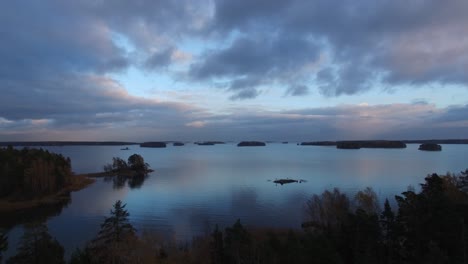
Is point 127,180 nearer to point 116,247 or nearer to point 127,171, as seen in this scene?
point 127,171

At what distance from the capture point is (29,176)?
60094 mm

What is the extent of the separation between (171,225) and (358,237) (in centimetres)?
2266

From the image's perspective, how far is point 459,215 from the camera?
21531 millimetres

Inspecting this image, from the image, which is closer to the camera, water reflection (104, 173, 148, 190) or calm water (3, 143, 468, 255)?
calm water (3, 143, 468, 255)

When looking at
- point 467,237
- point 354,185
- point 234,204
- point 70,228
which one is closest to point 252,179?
point 354,185

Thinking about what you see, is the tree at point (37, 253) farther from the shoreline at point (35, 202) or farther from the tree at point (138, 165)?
the tree at point (138, 165)

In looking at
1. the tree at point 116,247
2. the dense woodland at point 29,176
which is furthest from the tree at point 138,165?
the tree at point 116,247

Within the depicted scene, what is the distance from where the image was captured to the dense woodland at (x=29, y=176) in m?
59.9

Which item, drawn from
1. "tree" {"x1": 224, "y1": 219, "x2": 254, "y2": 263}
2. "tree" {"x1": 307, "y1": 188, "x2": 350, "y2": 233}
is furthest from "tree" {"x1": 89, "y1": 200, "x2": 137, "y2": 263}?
"tree" {"x1": 307, "y1": 188, "x2": 350, "y2": 233}

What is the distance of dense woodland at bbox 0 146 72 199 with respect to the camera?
59.9 meters

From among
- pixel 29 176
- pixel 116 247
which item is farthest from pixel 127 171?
pixel 116 247

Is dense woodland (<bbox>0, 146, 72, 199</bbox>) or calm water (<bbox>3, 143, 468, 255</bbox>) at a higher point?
dense woodland (<bbox>0, 146, 72, 199</bbox>)

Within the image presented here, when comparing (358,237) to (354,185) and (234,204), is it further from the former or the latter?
(354,185)

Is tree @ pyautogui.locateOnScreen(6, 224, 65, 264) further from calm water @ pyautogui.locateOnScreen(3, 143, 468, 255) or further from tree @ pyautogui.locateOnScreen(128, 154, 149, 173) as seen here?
tree @ pyautogui.locateOnScreen(128, 154, 149, 173)
